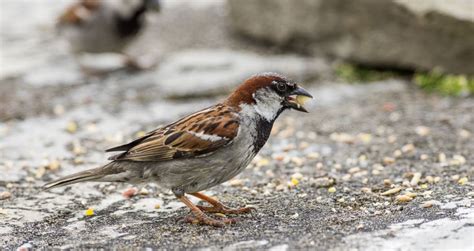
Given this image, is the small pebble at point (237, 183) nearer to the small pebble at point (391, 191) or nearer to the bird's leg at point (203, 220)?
the bird's leg at point (203, 220)

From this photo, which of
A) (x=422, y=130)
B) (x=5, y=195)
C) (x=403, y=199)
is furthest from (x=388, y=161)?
(x=5, y=195)

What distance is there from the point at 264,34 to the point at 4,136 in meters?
3.41

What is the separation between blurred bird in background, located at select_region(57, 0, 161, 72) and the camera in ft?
27.3

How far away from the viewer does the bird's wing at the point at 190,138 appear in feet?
13.9

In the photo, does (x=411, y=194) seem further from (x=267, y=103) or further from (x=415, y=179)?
(x=267, y=103)

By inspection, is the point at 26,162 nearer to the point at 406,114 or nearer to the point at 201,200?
the point at 201,200

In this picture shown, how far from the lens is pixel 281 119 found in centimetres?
681

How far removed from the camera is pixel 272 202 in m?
4.61

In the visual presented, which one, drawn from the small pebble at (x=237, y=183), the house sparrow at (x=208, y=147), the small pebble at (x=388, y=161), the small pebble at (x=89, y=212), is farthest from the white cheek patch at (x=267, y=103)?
the small pebble at (x=388, y=161)

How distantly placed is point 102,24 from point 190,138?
4.41 metres

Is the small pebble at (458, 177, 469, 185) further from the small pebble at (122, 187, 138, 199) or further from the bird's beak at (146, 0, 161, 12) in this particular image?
the bird's beak at (146, 0, 161, 12)

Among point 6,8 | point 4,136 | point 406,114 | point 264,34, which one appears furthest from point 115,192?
point 6,8

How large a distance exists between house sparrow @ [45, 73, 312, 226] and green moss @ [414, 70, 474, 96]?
306cm

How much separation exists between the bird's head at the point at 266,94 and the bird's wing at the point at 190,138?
0.10 m
